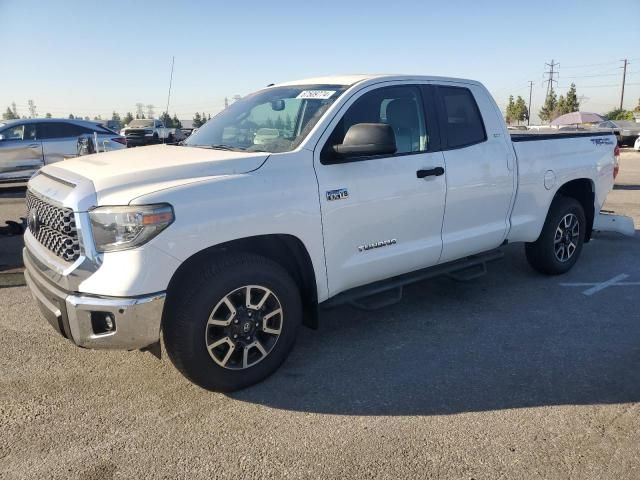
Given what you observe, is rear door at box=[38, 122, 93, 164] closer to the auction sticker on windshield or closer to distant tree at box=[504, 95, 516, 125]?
the auction sticker on windshield

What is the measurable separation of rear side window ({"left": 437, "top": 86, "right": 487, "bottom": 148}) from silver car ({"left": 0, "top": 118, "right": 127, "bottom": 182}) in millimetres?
9451

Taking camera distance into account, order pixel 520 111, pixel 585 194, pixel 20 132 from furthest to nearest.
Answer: pixel 520 111 → pixel 20 132 → pixel 585 194

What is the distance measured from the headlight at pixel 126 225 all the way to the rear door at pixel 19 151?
35.1 feet

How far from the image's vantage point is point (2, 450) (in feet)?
9.10

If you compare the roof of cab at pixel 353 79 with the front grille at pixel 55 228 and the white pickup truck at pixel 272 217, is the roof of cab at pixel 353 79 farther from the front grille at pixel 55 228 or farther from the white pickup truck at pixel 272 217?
the front grille at pixel 55 228

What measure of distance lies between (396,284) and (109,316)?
2125 millimetres

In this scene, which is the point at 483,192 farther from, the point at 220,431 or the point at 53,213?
the point at 53,213

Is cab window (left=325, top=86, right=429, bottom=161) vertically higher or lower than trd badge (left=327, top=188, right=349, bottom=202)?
higher

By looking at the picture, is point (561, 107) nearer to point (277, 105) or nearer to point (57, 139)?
point (57, 139)

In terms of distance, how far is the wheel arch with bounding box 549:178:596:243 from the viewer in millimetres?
5629

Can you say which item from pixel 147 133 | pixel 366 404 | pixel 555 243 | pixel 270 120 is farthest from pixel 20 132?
pixel 147 133

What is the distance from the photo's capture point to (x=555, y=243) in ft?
17.9

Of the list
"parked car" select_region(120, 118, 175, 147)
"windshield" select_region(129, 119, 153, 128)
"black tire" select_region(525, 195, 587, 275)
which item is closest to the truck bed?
"black tire" select_region(525, 195, 587, 275)

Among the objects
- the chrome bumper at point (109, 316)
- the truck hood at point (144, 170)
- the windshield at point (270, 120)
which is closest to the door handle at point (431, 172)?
the windshield at point (270, 120)
